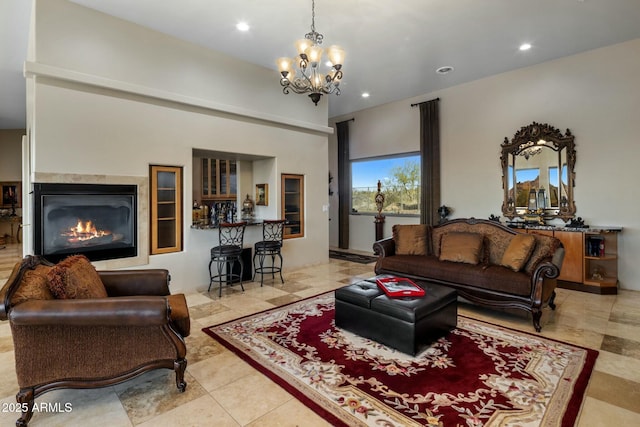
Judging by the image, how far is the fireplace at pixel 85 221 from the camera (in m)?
3.64

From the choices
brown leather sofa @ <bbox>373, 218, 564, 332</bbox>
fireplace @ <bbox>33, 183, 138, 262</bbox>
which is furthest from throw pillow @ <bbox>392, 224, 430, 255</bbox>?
fireplace @ <bbox>33, 183, 138, 262</bbox>

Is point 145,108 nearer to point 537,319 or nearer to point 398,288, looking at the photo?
point 398,288

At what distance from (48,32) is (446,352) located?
17.5ft

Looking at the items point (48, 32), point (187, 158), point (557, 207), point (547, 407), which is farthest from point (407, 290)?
point (48, 32)

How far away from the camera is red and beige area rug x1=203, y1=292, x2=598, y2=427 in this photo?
6.82 ft

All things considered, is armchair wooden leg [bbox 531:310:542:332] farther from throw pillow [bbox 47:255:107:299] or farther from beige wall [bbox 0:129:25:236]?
beige wall [bbox 0:129:25:236]

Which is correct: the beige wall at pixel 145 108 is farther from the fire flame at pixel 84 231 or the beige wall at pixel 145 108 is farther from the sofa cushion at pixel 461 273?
the sofa cushion at pixel 461 273

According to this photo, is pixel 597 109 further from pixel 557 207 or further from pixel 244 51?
pixel 244 51

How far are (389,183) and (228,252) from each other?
4.52m

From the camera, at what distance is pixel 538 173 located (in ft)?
18.1

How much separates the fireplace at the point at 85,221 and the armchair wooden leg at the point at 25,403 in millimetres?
2169

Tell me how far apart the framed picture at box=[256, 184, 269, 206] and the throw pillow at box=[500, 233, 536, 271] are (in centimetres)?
392

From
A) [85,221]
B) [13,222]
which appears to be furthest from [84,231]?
[13,222]

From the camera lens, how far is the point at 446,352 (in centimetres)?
288
